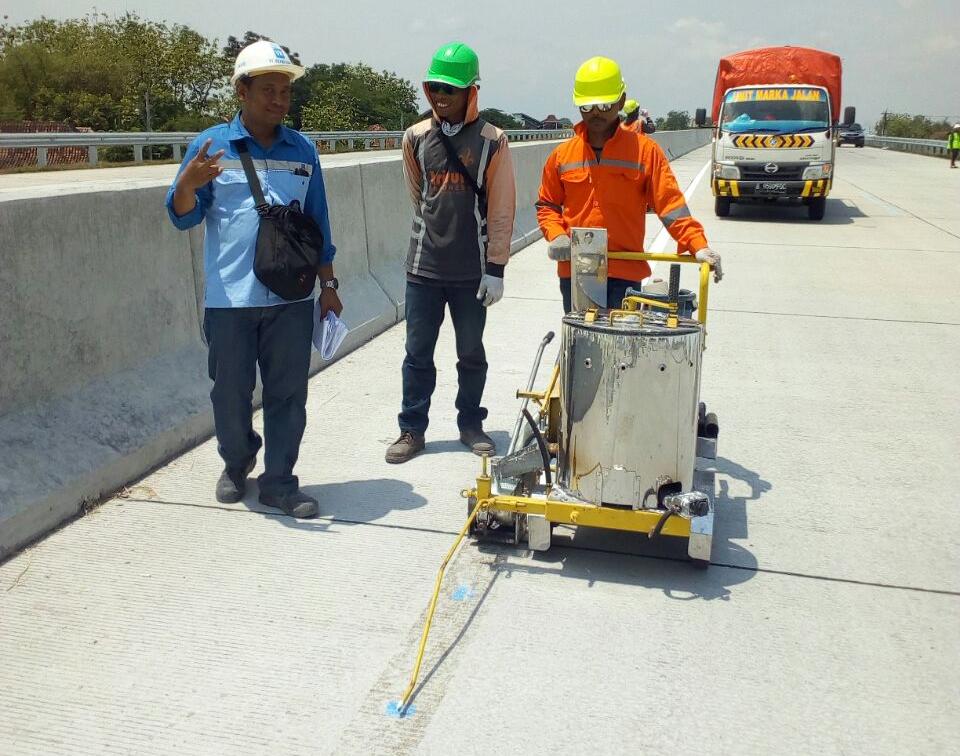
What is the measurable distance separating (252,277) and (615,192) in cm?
179

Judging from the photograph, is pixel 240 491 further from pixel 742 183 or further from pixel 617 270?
pixel 742 183

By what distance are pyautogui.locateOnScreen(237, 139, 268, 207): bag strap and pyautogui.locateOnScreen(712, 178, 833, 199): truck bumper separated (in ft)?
46.1

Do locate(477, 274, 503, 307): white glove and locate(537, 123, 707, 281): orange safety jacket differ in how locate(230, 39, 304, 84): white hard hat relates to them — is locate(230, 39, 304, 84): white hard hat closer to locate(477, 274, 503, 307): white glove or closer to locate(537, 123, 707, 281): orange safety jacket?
locate(537, 123, 707, 281): orange safety jacket

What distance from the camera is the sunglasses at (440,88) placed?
4.74 meters

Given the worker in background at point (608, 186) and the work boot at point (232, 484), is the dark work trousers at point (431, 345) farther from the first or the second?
the work boot at point (232, 484)

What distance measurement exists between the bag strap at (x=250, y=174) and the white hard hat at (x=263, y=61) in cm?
28

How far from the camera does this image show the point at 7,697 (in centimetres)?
299

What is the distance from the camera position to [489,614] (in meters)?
3.55

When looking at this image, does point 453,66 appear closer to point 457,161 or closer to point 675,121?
point 457,161

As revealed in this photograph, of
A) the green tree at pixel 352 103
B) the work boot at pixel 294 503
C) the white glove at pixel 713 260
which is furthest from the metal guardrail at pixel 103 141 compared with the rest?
the green tree at pixel 352 103

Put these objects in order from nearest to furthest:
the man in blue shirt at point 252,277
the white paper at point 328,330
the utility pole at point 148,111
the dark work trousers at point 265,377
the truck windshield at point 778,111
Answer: the man in blue shirt at point 252,277
the dark work trousers at point 265,377
the white paper at point 328,330
the truck windshield at point 778,111
the utility pole at point 148,111

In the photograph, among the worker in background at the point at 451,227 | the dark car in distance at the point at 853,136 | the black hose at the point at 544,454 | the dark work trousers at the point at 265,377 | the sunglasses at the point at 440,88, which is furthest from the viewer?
the dark car in distance at the point at 853,136

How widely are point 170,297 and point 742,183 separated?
13478 millimetres

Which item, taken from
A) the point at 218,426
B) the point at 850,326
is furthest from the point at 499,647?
the point at 850,326
